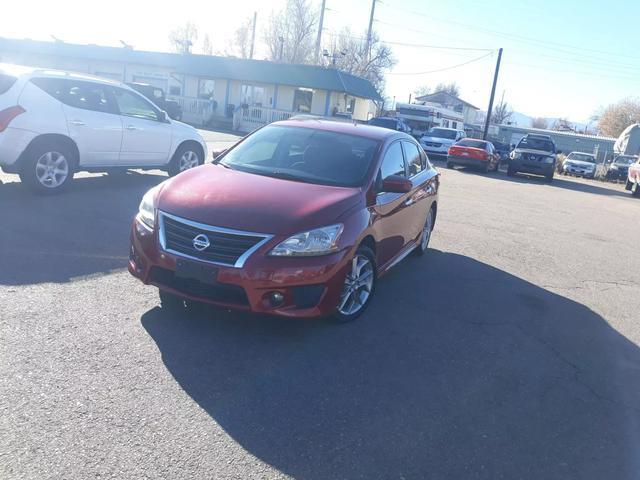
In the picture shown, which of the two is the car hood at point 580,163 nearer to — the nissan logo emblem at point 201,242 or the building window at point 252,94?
the building window at point 252,94

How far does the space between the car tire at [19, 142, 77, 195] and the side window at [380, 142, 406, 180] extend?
5214 millimetres

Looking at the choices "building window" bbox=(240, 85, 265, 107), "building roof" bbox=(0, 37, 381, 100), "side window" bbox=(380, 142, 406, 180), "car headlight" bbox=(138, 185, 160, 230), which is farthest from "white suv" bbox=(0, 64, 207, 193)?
"building window" bbox=(240, 85, 265, 107)

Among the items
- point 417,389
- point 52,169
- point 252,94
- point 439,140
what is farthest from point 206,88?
point 417,389

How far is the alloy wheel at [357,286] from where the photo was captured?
16.3ft

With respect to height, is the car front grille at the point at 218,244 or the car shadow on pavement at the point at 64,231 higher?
the car front grille at the point at 218,244

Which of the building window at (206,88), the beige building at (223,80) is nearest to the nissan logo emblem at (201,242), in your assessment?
the beige building at (223,80)

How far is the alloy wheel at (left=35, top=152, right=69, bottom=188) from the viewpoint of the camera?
8.57 metres

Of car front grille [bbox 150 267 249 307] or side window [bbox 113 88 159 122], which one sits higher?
side window [bbox 113 88 159 122]

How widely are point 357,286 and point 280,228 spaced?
1.07m

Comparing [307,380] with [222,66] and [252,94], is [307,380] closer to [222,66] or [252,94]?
[252,94]

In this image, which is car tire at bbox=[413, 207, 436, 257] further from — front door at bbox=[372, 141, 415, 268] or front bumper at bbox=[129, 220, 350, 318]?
front bumper at bbox=[129, 220, 350, 318]

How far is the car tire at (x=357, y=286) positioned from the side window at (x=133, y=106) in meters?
6.25

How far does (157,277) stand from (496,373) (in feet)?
8.93

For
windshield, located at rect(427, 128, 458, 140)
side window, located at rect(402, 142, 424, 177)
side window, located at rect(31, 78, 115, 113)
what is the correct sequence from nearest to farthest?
1. side window, located at rect(402, 142, 424, 177)
2. side window, located at rect(31, 78, 115, 113)
3. windshield, located at rect(427, 128, 458, 140)
